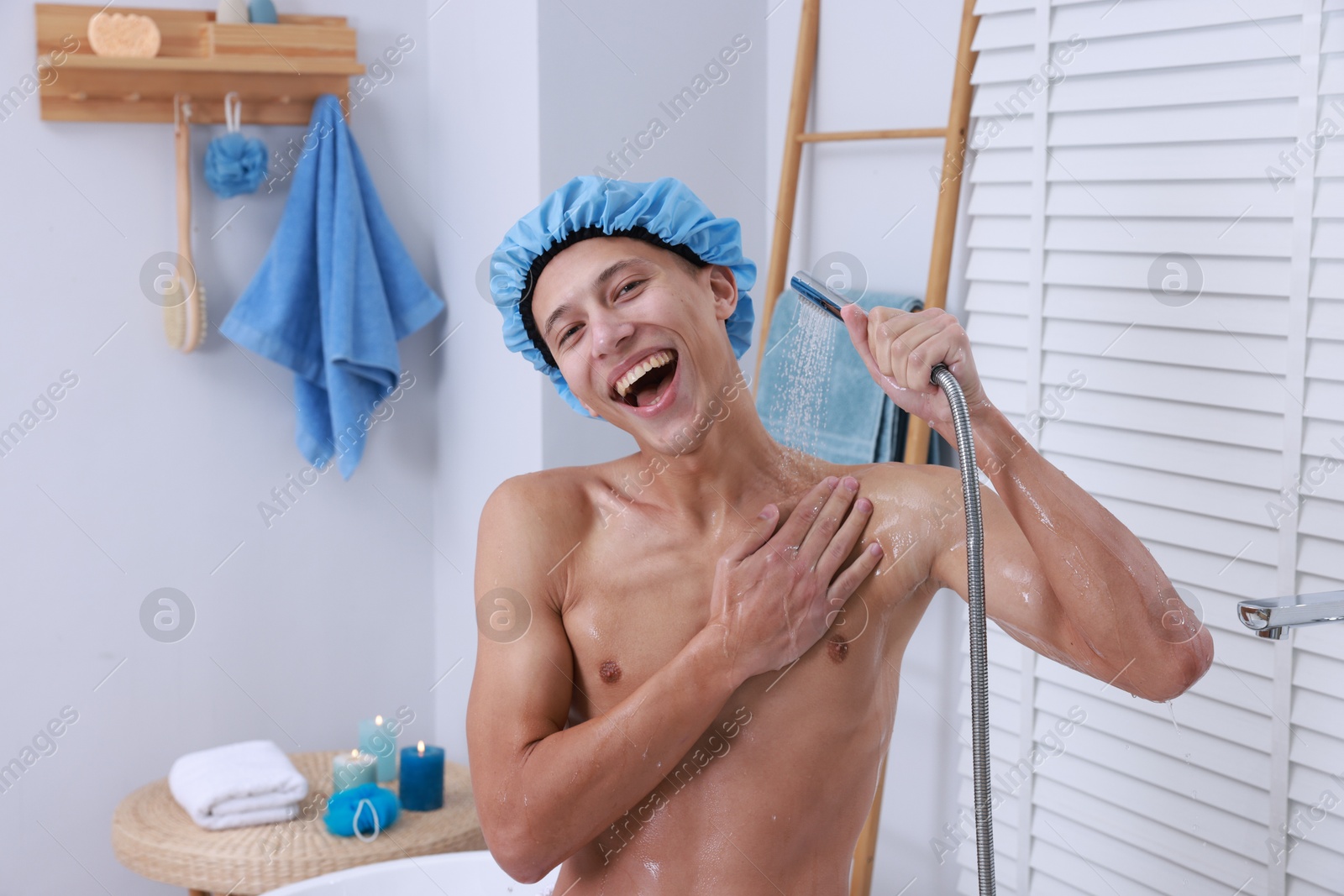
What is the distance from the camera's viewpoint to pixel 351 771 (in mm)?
2102

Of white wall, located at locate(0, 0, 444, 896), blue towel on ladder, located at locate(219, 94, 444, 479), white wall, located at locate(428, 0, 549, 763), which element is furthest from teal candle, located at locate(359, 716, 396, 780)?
blue towel on ladder, located at locate(219, 94, 444, 479)

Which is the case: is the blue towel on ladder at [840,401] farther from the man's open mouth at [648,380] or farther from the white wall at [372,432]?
the man's open mouth at [648,380]

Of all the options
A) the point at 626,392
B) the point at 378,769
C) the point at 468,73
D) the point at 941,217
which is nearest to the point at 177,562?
the point at 378,769

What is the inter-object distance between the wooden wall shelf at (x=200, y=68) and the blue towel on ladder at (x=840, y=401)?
97 centimetres

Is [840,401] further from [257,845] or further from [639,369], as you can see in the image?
[257,845]

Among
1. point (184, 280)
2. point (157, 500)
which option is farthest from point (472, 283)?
point (157, 500)

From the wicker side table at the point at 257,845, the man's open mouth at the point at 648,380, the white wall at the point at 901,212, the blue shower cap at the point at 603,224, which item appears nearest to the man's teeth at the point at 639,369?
the man's open mouth at the point at 648,380

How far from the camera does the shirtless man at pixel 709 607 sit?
1.15 metres

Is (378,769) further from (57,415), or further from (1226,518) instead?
(1226,518)

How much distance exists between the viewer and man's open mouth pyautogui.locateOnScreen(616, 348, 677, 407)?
4.08 ft

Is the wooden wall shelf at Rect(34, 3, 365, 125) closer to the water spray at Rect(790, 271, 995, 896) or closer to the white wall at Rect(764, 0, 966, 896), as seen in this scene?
the white wall at Rect(764, 0, 966, 896)

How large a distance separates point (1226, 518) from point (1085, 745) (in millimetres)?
376

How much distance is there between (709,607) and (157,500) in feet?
4.79

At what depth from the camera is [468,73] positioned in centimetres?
225
